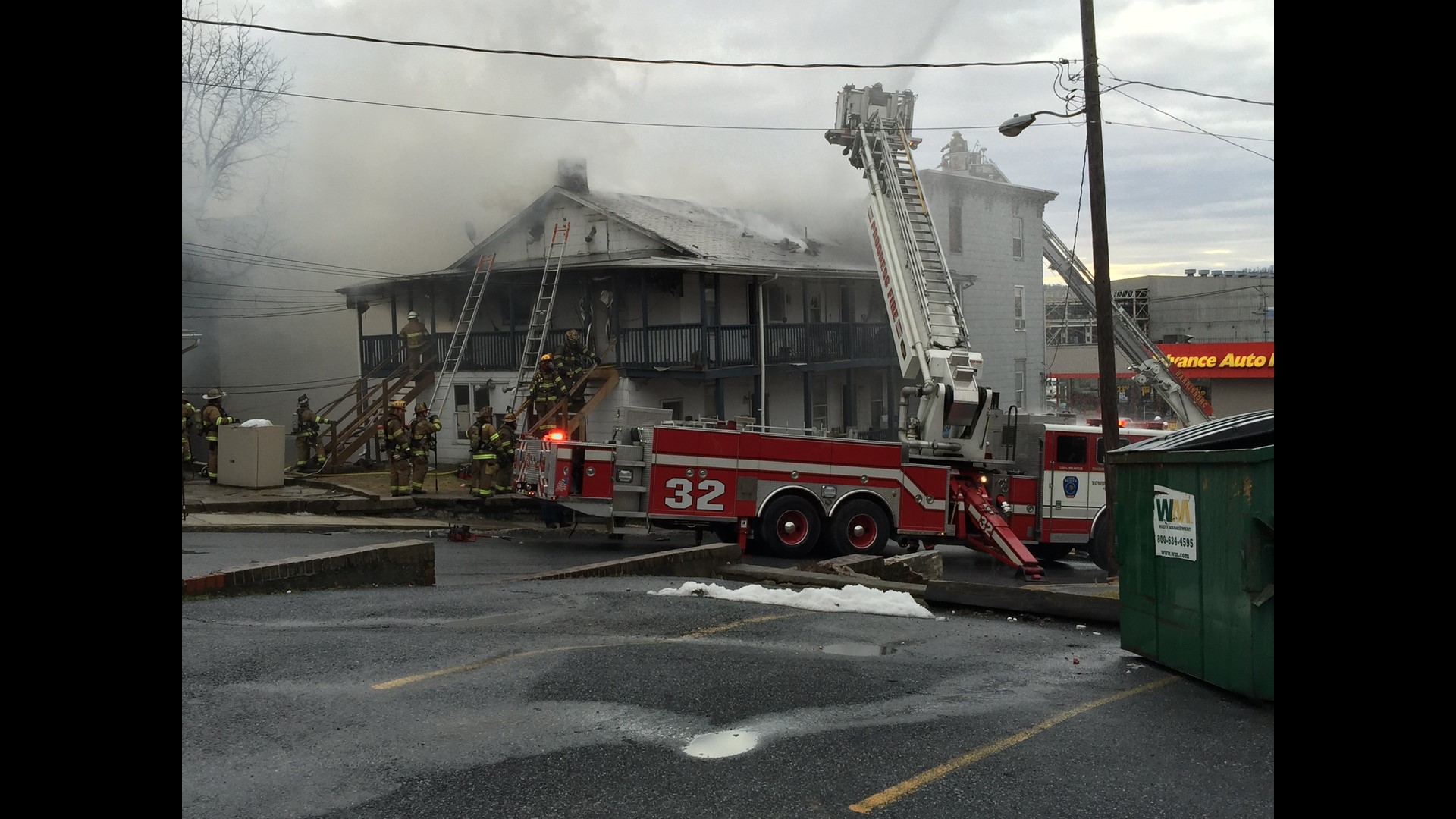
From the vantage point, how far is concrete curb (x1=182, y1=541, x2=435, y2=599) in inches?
354

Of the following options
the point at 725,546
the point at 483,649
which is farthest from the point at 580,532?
the point at 483,649

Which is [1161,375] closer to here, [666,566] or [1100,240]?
[1100,240]

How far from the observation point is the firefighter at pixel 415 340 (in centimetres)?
2303

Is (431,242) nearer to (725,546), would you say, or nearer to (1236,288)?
(725,546)

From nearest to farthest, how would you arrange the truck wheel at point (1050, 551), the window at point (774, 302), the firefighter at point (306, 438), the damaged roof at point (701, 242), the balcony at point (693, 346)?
the truck wheel at point (1050, 551) < the firefighter at point (306, 438) < the balcony at point (693, 346) < the damaged roof at point (701, 242) < the window at point (774, 302)

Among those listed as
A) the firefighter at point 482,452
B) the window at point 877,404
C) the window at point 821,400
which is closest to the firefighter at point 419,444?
the firefighter at point 482,452

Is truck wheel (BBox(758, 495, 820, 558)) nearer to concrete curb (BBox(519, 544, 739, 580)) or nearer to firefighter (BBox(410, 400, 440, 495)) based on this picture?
concrete curb (BBox(519, 544, 739, 580))

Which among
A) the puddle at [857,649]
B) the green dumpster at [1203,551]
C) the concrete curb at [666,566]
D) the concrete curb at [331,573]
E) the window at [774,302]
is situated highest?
the window at [774,302]

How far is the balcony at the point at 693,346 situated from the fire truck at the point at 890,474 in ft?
21.6

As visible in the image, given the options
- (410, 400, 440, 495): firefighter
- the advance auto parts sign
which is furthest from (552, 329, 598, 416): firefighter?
the advance auto parts sign

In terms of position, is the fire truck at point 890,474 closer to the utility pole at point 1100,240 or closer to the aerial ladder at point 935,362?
the aerial ladder at point 935,362
